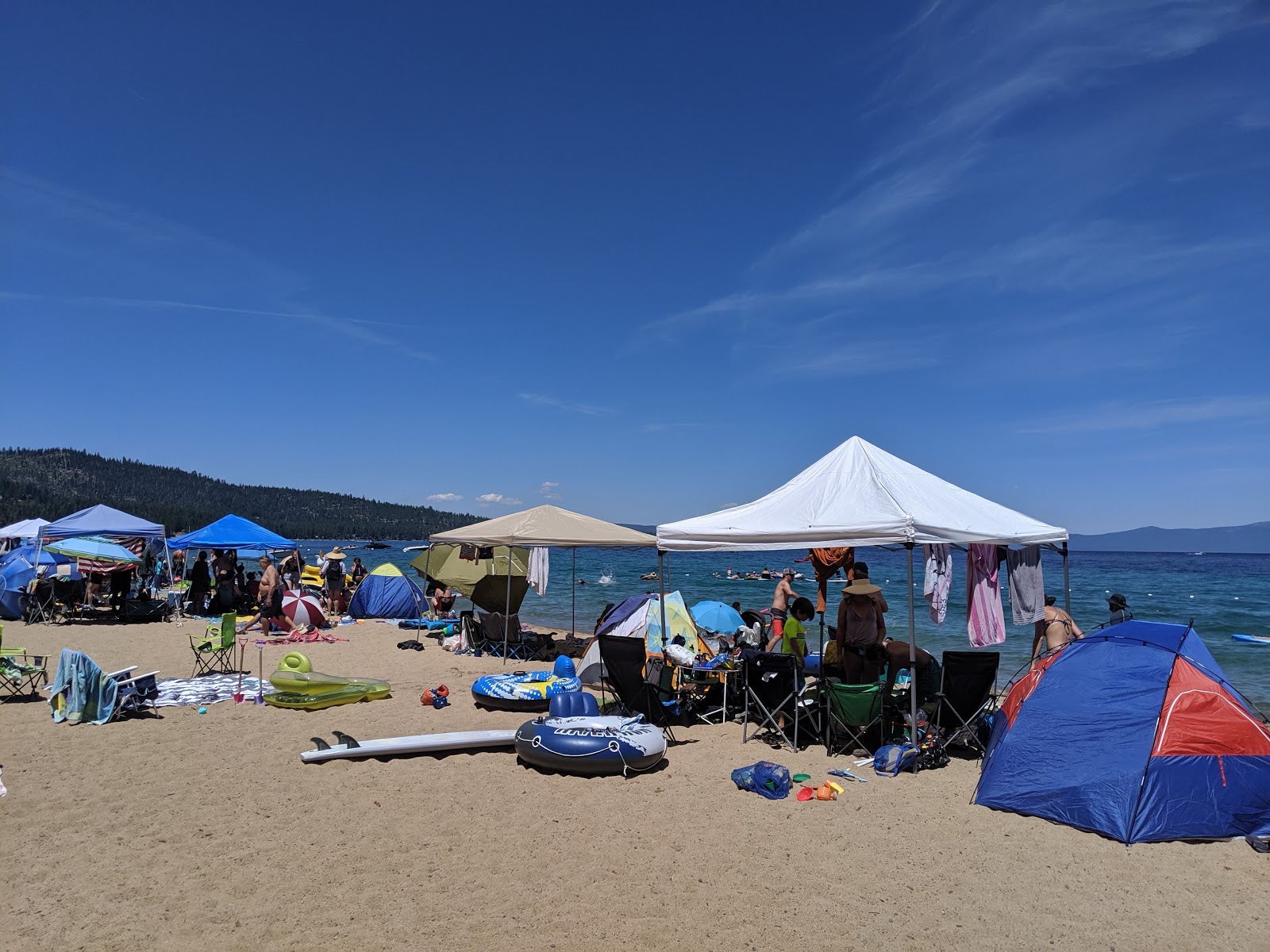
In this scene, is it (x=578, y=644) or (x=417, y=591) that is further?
(x=417, y=591)

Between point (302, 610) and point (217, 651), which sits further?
point (302, 610)

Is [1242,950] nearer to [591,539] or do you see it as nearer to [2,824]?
[2,824]

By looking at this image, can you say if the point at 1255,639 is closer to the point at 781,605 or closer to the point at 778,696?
the point at 781,605

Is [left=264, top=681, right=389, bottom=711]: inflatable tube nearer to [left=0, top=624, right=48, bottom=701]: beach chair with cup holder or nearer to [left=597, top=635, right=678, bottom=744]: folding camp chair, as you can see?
[left=0, top=624, right=48, bottom=701]: beach chair with cup holder

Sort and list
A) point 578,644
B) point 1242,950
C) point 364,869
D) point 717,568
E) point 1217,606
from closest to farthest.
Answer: point 1242,950
point 364,869
point 578,644
point 1217,606
point 717,568

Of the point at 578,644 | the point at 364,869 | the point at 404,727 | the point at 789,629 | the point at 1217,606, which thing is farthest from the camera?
the point at 1217,606

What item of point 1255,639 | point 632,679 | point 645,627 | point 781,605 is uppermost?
point 781,605

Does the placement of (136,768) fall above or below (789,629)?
below

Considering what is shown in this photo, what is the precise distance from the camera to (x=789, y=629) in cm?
860

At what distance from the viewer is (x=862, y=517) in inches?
269

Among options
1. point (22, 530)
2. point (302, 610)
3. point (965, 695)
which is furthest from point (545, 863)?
point (22, 530)

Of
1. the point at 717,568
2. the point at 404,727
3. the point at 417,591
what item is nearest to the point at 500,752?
the point at 404,727

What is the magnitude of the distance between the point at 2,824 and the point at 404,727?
10.9ft

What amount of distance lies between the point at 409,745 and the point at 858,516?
454 cm
